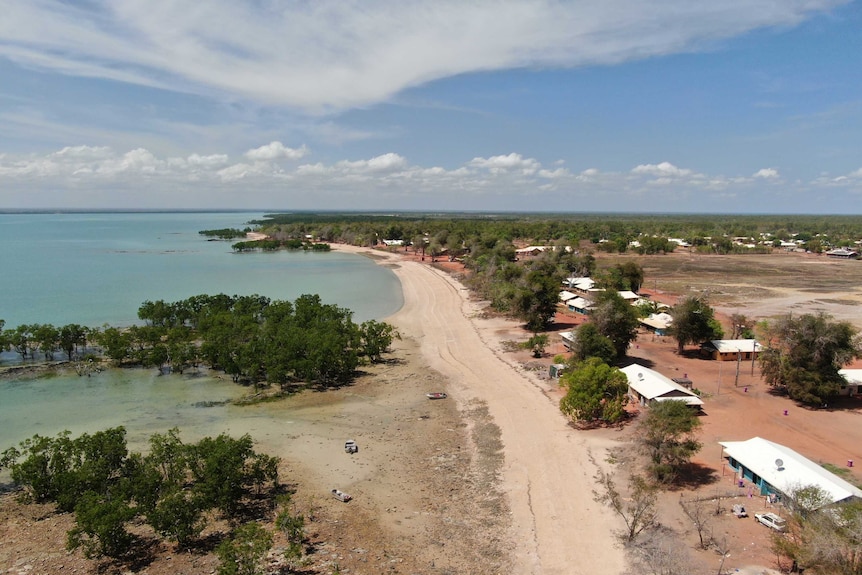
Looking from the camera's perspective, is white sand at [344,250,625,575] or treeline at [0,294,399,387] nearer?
white sand at [344,250,625,575]

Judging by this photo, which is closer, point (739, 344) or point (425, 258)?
point (739, 344)

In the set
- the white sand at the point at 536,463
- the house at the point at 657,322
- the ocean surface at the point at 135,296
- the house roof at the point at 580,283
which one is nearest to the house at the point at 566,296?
the house roof at the point at 580,283

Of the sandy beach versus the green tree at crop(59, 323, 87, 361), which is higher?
the green tree at crop(59, 323, 87, 361)

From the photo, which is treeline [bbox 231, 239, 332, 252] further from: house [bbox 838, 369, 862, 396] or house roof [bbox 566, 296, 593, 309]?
house [bbox 838, 369, 862, 396]

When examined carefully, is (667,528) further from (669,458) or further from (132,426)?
(132,426)

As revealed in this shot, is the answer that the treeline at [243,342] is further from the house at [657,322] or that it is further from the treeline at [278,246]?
the treeline at [278,246]

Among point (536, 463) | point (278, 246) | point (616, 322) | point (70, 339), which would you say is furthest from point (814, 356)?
point (278, 246)

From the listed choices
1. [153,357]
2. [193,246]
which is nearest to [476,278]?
[153,357]

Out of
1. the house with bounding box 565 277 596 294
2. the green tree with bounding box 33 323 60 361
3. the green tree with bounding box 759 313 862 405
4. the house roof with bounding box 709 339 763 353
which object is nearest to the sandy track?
the green tree with bounding box 759 313 862 405
